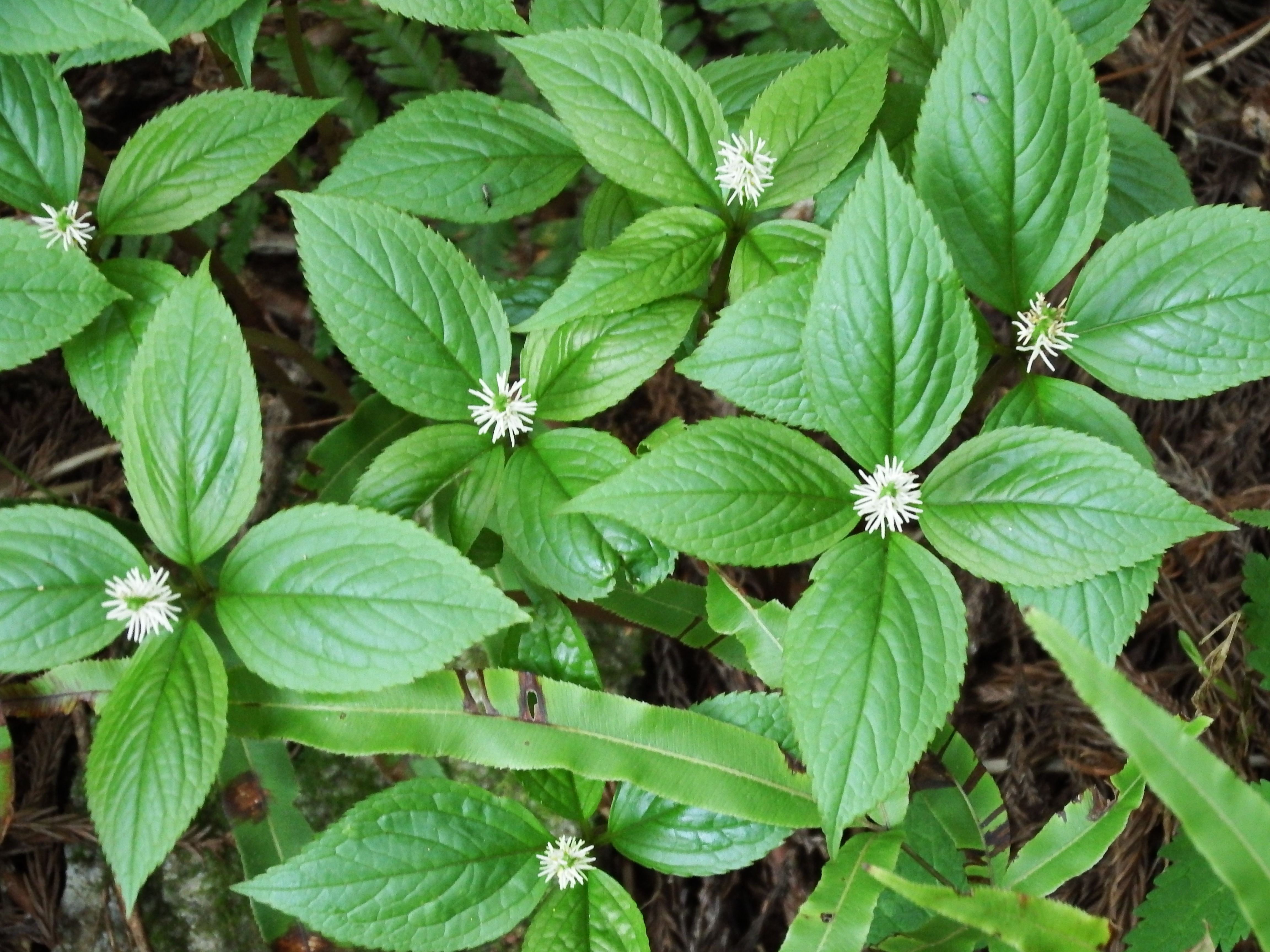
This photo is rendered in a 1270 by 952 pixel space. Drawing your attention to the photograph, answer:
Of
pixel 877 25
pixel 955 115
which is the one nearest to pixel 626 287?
pixel 955 115

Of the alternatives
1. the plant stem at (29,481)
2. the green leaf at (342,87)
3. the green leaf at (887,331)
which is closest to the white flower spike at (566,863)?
the green leaf at (887,331)

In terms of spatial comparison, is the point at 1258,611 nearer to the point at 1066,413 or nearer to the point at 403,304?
the point at 1066,413

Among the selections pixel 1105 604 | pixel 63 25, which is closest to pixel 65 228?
pixel 63 25

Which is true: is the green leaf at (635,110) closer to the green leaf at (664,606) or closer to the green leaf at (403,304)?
the green leaf at (403,304)

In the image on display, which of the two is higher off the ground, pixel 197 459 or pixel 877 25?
pixel 877 25

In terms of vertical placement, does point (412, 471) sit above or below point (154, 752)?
above

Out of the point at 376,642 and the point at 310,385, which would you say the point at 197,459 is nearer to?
the point at 376,642

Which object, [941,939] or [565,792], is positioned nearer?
[941,939]
